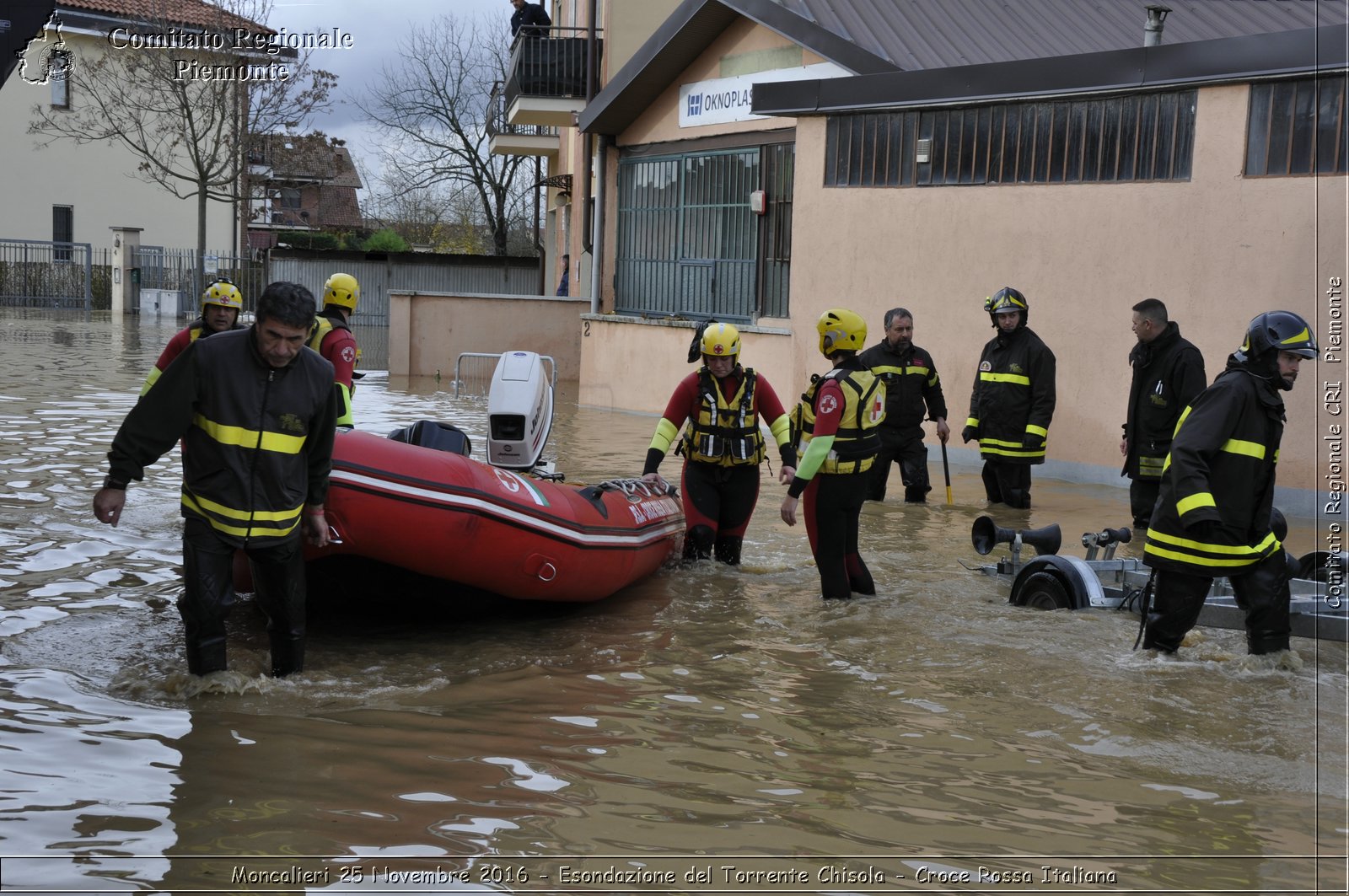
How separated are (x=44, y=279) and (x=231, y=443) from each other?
33.1m

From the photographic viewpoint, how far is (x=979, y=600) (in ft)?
24.7

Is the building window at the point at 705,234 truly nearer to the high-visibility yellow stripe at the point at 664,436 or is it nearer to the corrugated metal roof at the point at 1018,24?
the corrugated metal roof at the point at 1018,24

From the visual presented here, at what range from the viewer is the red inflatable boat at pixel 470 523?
6004mm

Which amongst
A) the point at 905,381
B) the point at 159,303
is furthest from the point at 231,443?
the point at 159,303

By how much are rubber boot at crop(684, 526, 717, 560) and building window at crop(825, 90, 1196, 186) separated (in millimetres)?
5842

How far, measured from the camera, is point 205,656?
537 cm

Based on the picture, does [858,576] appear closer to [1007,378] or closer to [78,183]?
[1007,378]

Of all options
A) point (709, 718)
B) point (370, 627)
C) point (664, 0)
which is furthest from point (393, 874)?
point (664, 0)

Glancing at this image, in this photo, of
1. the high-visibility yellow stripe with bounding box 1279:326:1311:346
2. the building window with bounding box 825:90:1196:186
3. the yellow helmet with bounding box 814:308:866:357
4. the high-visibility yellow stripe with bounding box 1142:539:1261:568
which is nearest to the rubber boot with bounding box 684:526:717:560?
the yellow helmet with bounding box 814:308:866:357

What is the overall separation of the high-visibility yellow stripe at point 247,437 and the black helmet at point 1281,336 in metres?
4.08

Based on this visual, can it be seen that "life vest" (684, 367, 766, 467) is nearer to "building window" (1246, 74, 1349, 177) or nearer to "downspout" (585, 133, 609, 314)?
"building window" (1246, 74, 1349, 177)

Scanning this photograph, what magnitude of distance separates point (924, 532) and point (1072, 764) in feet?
16.5

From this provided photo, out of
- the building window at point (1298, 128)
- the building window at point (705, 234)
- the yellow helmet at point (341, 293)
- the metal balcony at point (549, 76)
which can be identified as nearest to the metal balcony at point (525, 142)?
the metal balcony at point (549, 76)

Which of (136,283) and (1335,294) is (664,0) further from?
(136,283)
